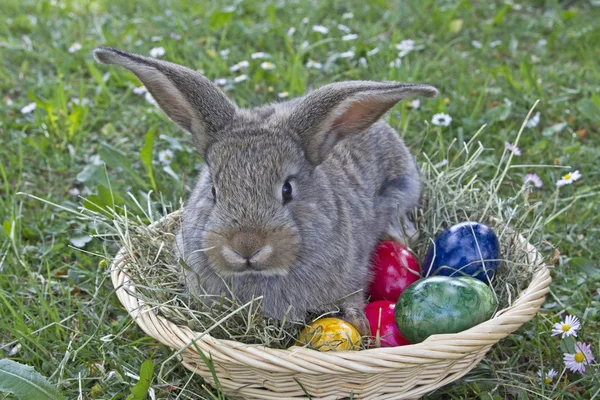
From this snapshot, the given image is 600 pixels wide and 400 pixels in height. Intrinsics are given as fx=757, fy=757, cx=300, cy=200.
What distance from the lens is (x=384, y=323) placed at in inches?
129

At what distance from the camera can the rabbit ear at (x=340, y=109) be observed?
3023 mm

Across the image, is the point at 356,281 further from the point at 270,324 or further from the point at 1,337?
the point at 1,337

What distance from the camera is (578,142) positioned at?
475 centimetres

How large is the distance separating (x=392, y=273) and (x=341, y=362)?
3.13 ft

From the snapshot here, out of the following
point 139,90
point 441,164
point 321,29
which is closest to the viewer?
point 441,164

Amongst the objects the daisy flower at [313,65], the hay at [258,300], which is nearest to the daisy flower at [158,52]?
the daisy flower at [313,65]

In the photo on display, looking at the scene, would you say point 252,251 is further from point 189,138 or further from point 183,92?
point 189,138

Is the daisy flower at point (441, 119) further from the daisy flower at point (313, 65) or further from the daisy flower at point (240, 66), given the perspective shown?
the daisy flower at point (240, 66)

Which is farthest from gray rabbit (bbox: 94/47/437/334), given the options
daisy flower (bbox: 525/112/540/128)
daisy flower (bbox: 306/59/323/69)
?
daisy flower (bbox: 306/59/323/69)

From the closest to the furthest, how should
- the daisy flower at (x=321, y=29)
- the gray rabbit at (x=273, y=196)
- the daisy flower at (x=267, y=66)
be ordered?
1. the gray rabbit at (x=273, y=196)
2. the daisy flower at (x=267, y=66)
3. the daisy flower at (x=321, y=29)

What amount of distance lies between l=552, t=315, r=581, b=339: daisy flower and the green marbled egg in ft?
1.29

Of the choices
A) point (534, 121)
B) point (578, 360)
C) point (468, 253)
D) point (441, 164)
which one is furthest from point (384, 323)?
point (534, 121)

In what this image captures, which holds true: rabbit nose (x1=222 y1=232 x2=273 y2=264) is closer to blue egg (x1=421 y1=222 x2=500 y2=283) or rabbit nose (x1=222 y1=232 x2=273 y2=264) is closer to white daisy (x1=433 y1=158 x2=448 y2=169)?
blue egg (x1=421 y1=222 x2=500 y2=283)

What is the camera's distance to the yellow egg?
118 inches
